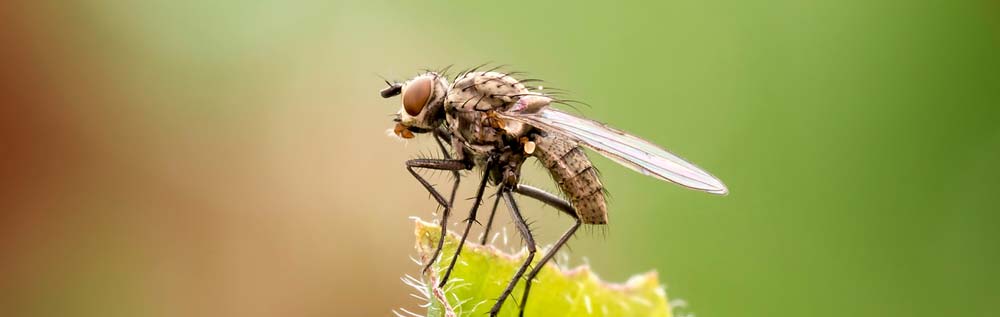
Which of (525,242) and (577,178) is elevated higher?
(577,178)

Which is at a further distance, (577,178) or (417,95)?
(417,95)

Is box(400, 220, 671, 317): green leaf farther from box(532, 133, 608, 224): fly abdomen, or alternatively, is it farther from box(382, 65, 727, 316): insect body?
box(532, 133, 608, 224): fly abdomen

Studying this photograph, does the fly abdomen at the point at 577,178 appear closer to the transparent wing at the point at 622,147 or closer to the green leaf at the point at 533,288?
the transparent wing at the point at 622,147

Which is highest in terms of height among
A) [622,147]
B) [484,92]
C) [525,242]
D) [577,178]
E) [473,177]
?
[473,177]

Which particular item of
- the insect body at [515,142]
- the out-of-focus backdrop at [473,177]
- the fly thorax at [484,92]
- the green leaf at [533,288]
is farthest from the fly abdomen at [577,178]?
the out-of-focus backdrop at [473,177]

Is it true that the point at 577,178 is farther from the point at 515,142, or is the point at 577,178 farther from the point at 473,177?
the point at 473,177

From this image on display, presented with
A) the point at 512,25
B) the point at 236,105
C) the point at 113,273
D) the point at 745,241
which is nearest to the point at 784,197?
the point at 745,241

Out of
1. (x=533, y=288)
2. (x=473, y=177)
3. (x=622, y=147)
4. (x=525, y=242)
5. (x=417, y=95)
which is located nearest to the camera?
(x=533, y=288)

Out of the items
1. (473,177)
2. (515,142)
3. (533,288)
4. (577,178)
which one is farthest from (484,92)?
(473,177)
